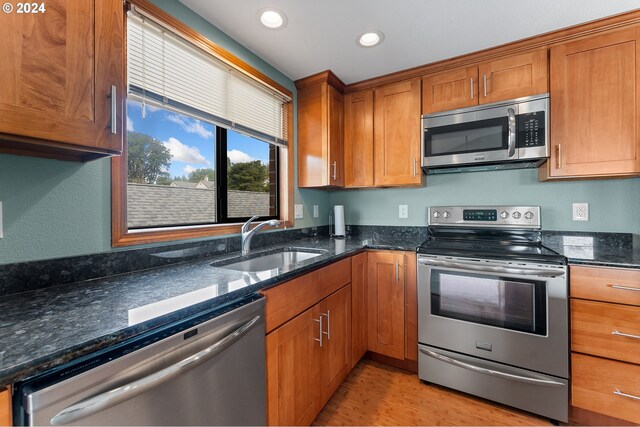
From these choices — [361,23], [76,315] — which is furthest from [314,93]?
[76,315]

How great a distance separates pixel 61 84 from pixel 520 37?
2439mm

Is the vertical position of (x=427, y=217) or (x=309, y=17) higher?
(x=309, y=17)

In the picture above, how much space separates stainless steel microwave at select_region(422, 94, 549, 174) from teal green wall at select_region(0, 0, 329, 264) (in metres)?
2.05

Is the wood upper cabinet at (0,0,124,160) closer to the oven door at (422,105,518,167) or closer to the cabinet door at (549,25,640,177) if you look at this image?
the oven door at (422,105,518,167)

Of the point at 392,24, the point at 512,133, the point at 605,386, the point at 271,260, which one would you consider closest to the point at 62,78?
the point at 271,260

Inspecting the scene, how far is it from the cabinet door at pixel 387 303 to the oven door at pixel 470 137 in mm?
830

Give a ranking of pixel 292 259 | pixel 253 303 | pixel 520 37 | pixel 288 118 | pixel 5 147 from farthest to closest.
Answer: pixel 288 118 < pixel 292 259 < pixel 520 37 < pixel 253 303 < pixel 5 147

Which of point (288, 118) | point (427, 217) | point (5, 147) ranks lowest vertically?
point (427, 217)

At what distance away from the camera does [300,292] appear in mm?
1351

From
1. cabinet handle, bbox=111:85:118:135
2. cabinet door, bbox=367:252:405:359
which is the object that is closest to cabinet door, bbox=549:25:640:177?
cabinet door, bbox=367:252:405:359

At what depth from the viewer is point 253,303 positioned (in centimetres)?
107

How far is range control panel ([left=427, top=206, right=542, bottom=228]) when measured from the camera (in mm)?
2037

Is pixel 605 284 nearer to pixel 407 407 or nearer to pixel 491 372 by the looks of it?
pixel 491 372

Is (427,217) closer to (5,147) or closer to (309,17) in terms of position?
(309,17)
